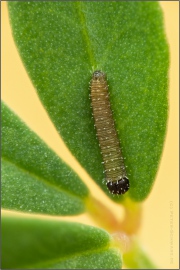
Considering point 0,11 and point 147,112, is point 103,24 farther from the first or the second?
point 0,11

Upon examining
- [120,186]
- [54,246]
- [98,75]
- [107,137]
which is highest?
[98,75]

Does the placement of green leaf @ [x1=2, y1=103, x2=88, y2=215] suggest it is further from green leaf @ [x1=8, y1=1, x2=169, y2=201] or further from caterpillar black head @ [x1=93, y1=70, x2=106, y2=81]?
caterpillar black head @ [x1=93, y1=70, x2=106, y2=81]

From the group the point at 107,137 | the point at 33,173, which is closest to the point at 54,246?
the point at 33,173

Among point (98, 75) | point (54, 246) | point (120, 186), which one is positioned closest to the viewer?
point (98, 75)

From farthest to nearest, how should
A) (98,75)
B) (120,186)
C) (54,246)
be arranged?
(54,246), (120,186), (98,75)

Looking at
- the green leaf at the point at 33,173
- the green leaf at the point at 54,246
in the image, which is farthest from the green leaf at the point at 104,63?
the green leaf at the point at 54,246

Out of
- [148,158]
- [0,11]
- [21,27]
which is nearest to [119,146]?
[148,158]

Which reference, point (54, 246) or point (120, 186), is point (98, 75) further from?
point (54, 246)
